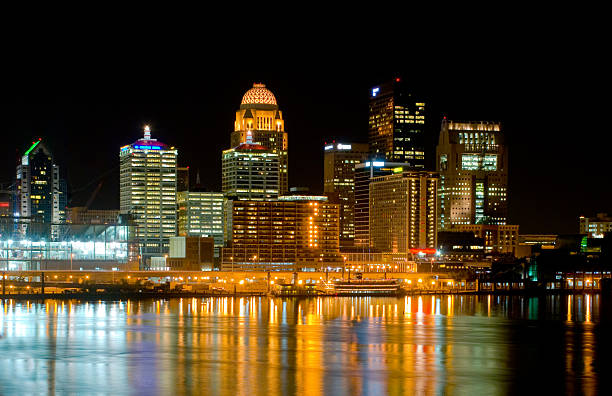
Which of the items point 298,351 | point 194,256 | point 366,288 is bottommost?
point 366,288

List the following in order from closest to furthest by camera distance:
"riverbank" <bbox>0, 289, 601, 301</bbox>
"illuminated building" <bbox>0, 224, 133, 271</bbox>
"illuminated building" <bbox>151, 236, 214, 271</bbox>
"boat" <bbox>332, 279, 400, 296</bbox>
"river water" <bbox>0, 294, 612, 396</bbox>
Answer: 1. "river water" <bbox>0, 294, 612, 396</bbox>
2. "riverbank" <bbox>0, 289, 601, 301</bbox>
3. "boat" <bbox>332, 279, 400, 296</bbox>
4. "illuminated building" <bbox>0, 224, 133, 271</bbox>
5. "illuminated building" <bbox>151, 236, 214, 271</bbox>

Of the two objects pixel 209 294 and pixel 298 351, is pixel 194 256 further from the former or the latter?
pixel 298 351

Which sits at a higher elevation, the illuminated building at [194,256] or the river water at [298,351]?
the illuminated building at [194,256]

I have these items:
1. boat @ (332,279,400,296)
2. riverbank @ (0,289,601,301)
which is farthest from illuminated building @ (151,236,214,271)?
riverbank @ (0,289,601,301)

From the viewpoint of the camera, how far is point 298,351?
224ft

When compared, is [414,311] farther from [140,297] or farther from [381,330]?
[140,297]

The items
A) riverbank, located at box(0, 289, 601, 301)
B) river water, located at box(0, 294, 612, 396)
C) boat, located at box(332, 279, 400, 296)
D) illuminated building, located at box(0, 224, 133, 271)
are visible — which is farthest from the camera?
illuminated building, located at box(0, 224, 133, 271)

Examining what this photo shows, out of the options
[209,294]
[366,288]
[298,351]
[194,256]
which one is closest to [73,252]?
[194,256]

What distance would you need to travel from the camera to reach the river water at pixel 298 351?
54656 mm

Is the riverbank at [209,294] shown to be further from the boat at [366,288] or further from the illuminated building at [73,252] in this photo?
the illuminated building at [73,252]

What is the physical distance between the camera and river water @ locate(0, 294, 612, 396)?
179 feet

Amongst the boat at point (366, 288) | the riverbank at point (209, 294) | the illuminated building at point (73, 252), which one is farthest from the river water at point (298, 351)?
the illuminated building at point (73, 252)

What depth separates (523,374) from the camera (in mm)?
60094

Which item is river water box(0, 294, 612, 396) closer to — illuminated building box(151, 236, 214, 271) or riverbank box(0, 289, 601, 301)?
riverbank box(0, 289, 601, 301)
